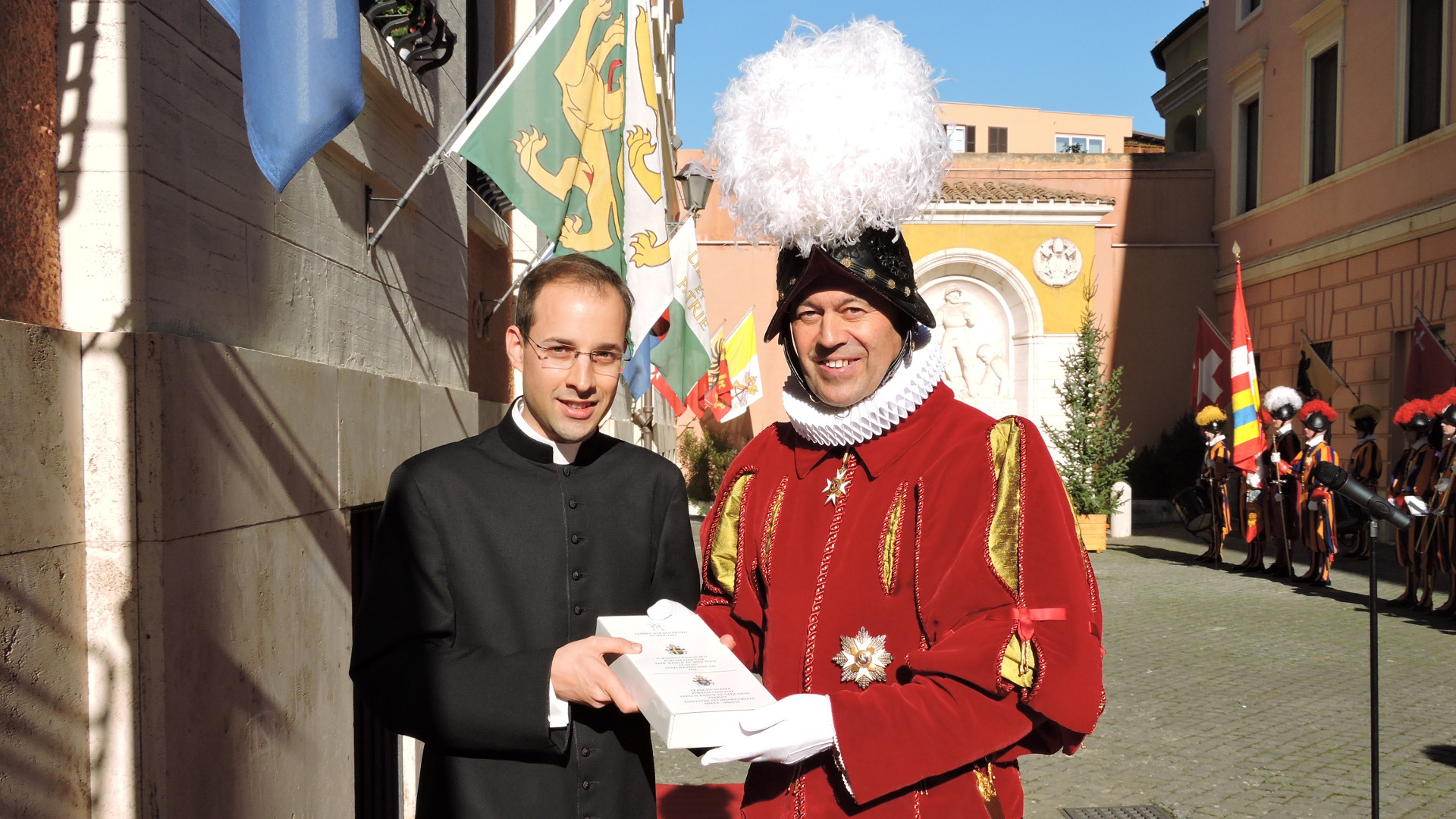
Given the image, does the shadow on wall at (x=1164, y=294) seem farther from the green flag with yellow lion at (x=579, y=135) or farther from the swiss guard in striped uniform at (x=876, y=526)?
the swiss guard in striped uniform at (x=876, y=526)

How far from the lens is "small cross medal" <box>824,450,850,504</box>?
2.31m

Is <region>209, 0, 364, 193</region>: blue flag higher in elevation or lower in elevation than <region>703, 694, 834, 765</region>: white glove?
higher

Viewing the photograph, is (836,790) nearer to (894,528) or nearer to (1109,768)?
(894,528)

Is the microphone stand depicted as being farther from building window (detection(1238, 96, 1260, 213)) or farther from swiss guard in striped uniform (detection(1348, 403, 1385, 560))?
building window (detection(1238, 96, 1260, 213))

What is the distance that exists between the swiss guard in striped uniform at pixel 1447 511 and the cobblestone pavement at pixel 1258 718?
46 centimetres

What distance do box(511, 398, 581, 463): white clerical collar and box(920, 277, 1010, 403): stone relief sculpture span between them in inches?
791

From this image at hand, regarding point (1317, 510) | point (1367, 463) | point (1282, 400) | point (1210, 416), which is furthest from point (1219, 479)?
point (1317, 510)

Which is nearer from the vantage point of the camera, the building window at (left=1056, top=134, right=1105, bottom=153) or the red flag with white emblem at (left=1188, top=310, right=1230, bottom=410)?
the red flag with white emblem at (left=1188, top=310, right=1230, bottom=410)

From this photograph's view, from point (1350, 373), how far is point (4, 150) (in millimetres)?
18702

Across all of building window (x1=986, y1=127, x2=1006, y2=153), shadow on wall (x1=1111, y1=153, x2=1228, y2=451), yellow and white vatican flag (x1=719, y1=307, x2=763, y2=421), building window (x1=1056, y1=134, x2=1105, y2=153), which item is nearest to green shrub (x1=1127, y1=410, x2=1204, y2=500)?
shadow on wall (x1=1111, y1=153, x2=1228, y2=451)

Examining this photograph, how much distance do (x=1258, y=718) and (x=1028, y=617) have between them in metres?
5.85

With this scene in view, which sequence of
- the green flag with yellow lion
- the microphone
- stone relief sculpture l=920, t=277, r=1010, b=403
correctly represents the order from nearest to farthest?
1. the microphone
2. the green flag with yellow lion
3. stone relief sculpture l=920, t=277, r=1010, b=403

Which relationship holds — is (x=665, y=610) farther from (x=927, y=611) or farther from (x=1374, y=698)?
(x=1374, y=698)

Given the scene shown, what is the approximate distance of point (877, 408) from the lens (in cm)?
226
